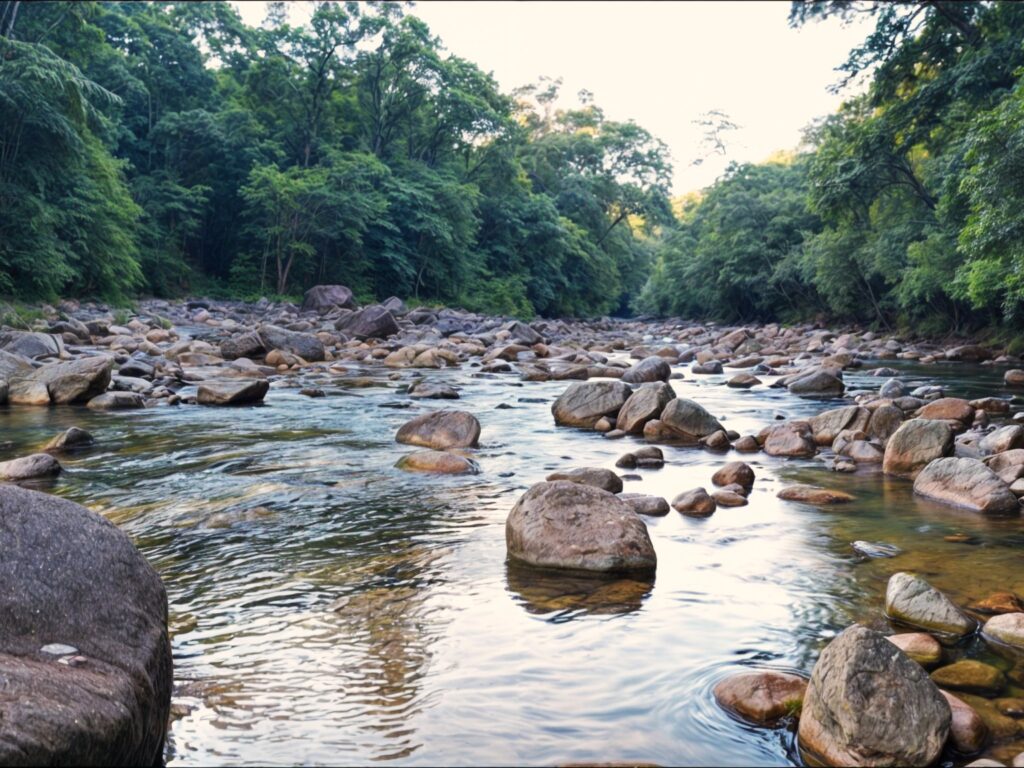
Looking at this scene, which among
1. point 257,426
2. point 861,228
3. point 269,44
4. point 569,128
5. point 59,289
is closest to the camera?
point 257,426

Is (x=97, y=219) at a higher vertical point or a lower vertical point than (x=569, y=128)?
lower

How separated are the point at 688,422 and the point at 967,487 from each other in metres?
3.39

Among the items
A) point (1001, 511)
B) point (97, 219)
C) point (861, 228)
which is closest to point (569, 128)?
point (861, 228)

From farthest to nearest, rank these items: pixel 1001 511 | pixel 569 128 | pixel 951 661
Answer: pixel 569 128, pixel 1001 511, pixel 951 661

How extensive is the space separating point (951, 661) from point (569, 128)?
6292 centimetres

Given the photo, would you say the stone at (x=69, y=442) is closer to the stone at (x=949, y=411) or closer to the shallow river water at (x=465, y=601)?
the shallow river water at (x=465, y=601)

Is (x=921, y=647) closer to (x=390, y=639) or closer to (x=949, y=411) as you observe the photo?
(x=390, y=639)

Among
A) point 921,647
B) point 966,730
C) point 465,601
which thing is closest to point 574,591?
point 465,601

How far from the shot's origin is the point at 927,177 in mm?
21875

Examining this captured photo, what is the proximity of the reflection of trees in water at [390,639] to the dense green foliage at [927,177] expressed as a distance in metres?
11.2

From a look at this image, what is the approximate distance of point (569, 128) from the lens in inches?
2480

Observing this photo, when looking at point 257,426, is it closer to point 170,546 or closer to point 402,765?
point 170,546

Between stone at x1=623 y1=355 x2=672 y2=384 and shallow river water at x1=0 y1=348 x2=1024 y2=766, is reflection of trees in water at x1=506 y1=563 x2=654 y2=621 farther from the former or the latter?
stone at x1=623 y1=355 x2=672 y2=384

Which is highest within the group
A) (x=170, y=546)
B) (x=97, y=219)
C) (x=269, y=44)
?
(x=269, y=44)
